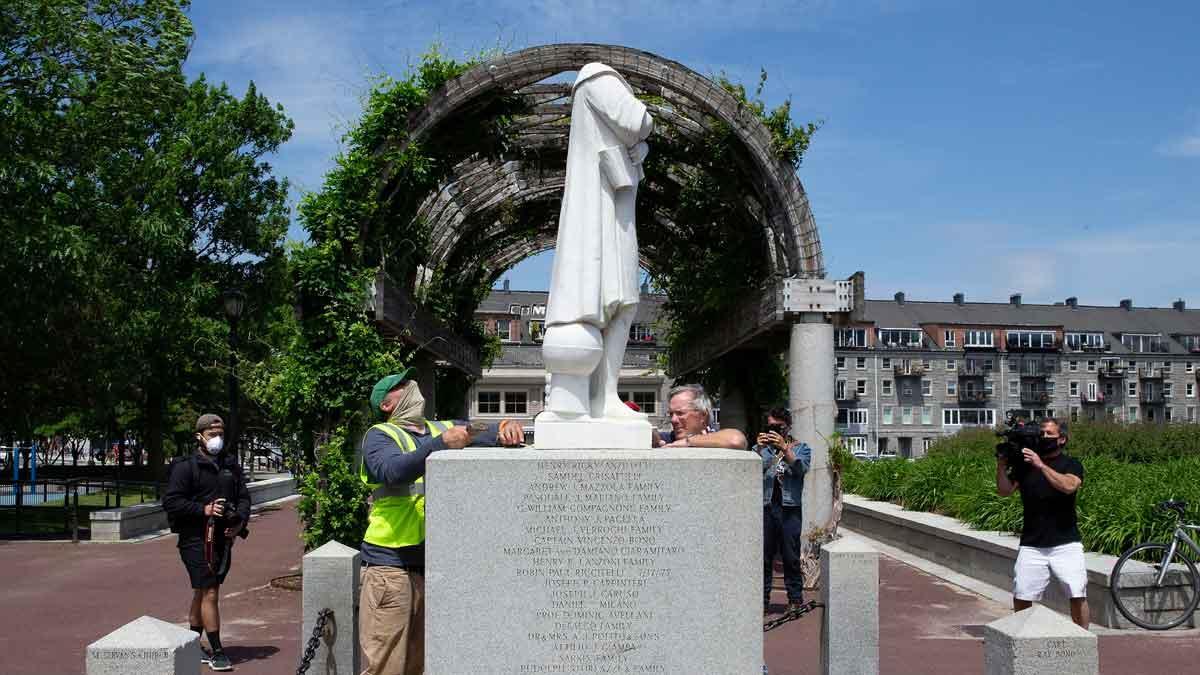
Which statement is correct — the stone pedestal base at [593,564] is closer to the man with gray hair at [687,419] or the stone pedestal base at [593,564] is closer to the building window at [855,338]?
the man with gray hair at [687,419]

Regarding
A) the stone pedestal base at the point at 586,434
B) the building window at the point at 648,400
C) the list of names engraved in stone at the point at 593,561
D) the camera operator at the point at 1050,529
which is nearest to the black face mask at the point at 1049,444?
the camera operator at the point at 1050,529

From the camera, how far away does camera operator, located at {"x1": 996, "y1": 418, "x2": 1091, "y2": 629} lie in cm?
806

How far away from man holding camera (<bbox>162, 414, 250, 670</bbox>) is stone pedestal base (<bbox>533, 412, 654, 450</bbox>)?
4285 millimetres

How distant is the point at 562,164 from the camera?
17125 mm

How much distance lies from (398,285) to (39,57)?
10.3 metres

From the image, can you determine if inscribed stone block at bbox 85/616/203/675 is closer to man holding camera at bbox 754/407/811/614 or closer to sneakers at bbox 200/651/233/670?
sneakers at bbox 200/651/233/670

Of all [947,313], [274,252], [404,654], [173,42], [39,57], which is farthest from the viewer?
[947,313]

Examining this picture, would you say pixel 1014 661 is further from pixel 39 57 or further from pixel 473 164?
pixel 39 57

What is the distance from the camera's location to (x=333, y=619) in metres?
6.47

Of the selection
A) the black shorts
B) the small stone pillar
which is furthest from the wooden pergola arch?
the small stone pillar

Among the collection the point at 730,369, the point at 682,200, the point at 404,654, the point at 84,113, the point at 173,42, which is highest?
the point at 173,42

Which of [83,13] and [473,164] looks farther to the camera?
[83,13]

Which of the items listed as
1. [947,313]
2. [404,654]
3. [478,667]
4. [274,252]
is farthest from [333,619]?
[947,313]

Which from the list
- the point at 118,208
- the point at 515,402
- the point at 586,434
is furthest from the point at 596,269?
the point at 515,402
